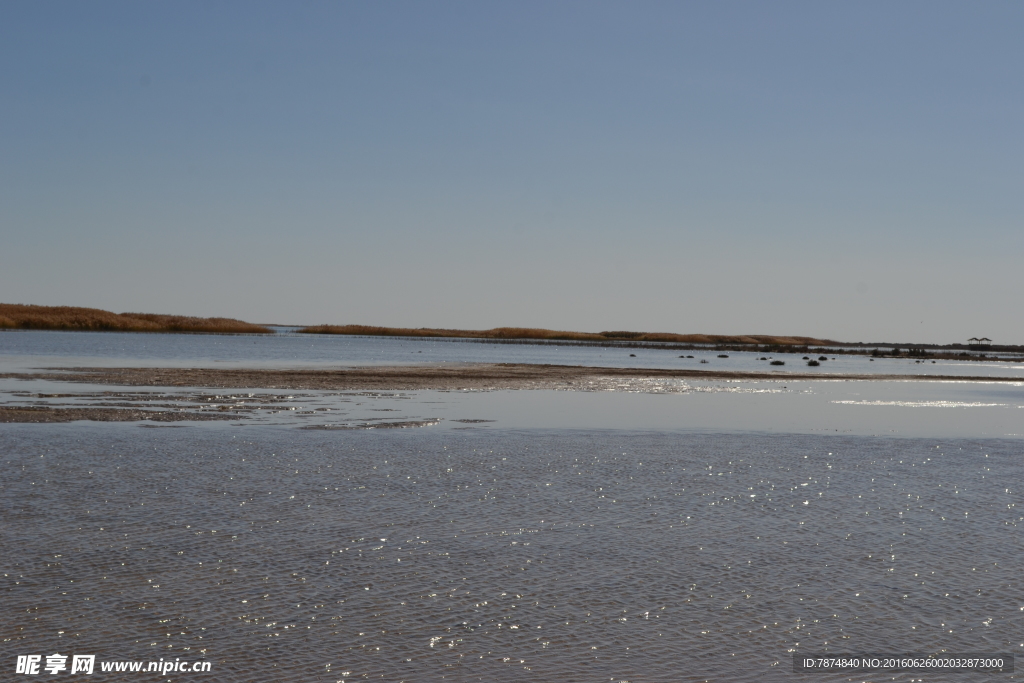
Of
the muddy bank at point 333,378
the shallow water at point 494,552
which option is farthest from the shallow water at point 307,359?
the shallow water at point 494,552

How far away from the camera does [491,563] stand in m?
10.2

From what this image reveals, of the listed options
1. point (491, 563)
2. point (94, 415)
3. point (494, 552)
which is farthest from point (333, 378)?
point (491, 563)

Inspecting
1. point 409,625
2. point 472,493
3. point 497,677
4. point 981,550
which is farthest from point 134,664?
point 981,550

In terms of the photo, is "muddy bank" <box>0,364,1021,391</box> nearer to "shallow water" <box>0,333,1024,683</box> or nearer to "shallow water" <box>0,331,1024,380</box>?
"shallow water" <box>0,331,1024,380</box>

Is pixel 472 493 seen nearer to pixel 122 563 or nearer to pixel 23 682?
pixel 122 563

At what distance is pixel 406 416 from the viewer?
27.6 m

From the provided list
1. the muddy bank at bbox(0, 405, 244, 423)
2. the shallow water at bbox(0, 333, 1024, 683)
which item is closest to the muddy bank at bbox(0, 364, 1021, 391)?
the muddy bank at bbox(0, 405, 244, 423)

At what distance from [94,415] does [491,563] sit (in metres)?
18.3

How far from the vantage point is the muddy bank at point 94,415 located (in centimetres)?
2352

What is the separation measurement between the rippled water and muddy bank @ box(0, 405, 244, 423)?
17.2 ft

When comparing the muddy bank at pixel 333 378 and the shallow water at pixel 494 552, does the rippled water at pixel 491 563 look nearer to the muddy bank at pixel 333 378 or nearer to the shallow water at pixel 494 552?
the shallow water at pixel 494 552

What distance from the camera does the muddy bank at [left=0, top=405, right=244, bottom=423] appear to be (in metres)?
23.5

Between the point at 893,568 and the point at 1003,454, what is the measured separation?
13417mm

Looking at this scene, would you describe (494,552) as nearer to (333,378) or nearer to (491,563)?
(491,563)
